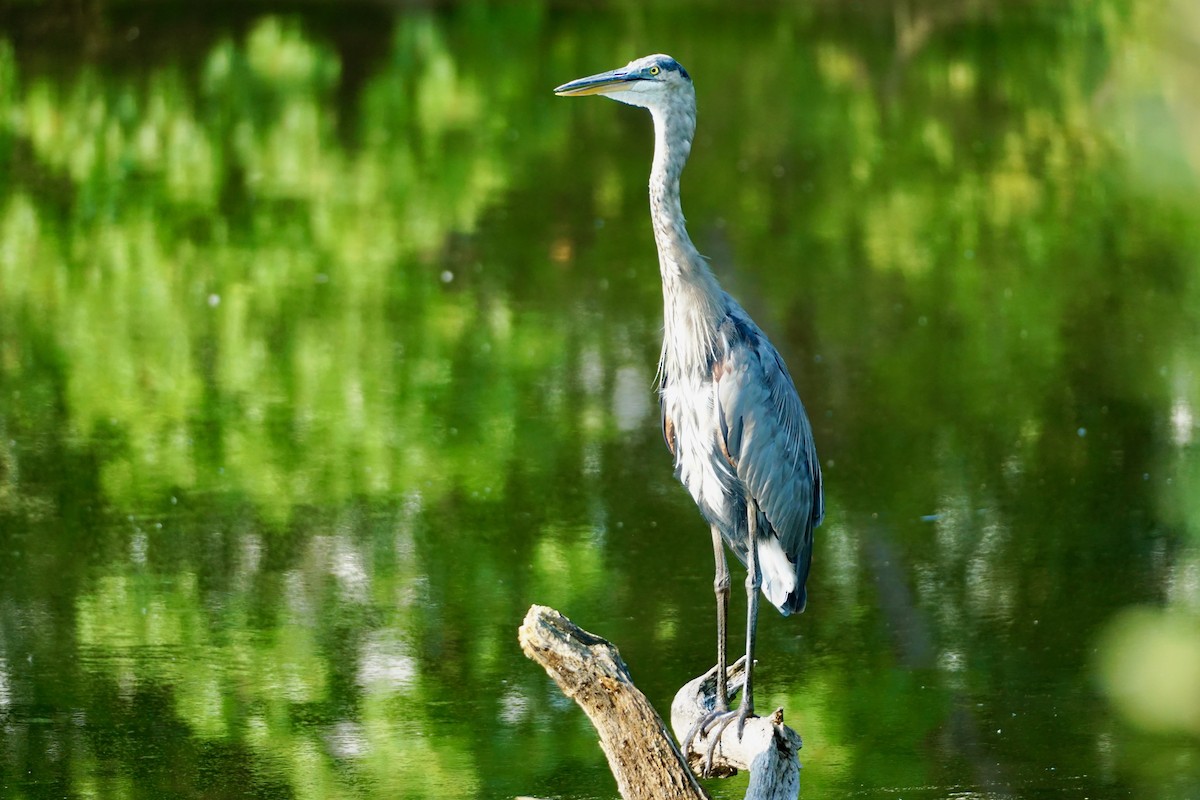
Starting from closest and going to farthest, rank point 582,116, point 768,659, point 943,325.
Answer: point 768,659 → point 943,325 → point 582,116

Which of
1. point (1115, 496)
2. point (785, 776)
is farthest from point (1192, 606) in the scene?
point (785, 776)

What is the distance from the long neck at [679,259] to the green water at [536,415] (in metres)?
1.72

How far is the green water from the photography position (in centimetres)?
608

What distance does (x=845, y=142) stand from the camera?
49.2 feet

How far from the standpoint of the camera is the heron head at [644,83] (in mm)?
4633

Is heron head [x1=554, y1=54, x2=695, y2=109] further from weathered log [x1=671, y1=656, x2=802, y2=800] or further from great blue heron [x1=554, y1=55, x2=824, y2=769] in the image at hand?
weathered log [x1=671, y1=656, x2=802, y2=800]

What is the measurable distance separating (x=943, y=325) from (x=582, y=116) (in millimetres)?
6399

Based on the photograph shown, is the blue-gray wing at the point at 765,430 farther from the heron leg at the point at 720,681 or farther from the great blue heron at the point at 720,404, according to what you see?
the heron leg at the point at 720,681

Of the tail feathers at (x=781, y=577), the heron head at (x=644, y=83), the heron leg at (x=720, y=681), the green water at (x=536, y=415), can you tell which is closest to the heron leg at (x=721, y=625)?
the heron leg at (x=720, y=681)

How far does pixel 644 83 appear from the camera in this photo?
466 centimetres

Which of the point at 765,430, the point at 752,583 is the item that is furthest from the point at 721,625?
the point at 765,430

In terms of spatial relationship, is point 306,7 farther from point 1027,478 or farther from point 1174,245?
point 1027,478

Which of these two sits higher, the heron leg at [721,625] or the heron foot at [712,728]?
the heron leg at [721,625]

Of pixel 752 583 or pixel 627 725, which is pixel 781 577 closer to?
pixel 752 583
